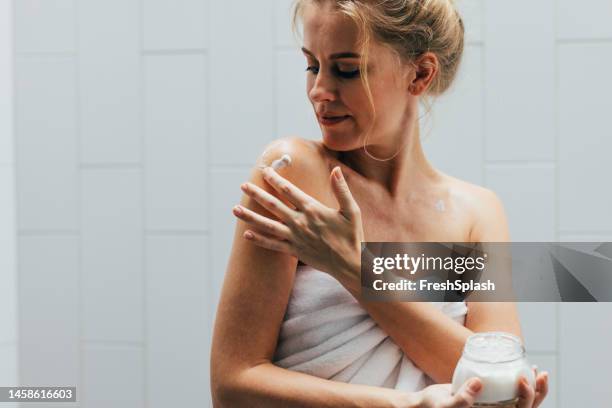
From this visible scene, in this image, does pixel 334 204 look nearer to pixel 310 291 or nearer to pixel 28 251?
pixel 310 291

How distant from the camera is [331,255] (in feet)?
2.24

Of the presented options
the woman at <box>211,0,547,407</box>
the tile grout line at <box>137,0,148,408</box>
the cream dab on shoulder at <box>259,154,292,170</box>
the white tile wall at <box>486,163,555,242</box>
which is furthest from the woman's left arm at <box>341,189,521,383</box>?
the tile grout line at <box>137,0,148,408</box>

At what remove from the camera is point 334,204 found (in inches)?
28.3

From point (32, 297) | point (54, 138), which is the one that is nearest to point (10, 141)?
point (54, 138)

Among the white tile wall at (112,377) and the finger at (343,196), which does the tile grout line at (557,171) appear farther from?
the white tile wall at (112,377)

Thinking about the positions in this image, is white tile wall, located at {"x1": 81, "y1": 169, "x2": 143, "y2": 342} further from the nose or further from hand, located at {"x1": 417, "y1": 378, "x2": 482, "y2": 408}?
hand, located at {"x1": 417, "y1": 378, "x2": 482, "y2": 408}

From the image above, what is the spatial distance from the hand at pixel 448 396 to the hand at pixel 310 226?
0.41 ft

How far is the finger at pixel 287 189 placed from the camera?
66cm

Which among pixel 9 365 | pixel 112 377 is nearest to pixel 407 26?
pixel 112 377

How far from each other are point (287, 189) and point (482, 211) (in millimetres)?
264

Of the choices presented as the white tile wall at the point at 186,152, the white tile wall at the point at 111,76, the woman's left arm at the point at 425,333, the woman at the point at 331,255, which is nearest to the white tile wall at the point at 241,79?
the white tile wall at the point at 186,152

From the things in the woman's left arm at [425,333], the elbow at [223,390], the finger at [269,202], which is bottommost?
the elbow at [223,390]

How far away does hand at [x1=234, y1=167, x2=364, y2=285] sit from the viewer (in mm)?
663

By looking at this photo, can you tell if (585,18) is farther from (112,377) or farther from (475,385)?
(112,377)
